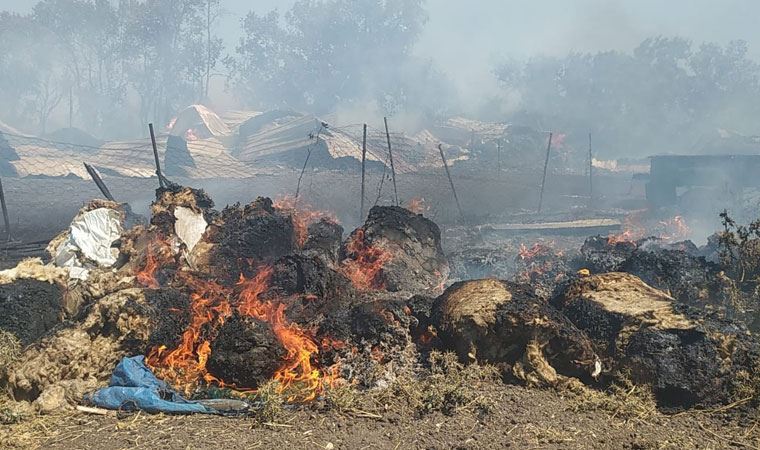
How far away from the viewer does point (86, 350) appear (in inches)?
245

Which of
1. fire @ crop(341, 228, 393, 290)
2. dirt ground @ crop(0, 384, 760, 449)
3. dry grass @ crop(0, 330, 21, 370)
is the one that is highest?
fire @ crop(341, 228, 393, 290)

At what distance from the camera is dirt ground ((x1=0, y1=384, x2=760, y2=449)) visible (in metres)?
4.64

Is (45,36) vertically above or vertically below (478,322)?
above

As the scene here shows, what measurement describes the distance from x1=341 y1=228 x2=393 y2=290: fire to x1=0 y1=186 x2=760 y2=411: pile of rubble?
182 millimetres

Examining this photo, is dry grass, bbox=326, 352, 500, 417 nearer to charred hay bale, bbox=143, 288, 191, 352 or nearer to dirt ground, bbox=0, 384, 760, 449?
dirt ground, bbox=0, 384, 760, 449

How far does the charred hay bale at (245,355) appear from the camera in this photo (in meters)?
5.80

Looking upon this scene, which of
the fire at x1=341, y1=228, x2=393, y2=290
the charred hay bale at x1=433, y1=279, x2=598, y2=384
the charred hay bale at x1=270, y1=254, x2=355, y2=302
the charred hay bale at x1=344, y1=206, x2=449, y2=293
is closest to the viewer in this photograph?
the charred hay bale at x1=433, y1=279, x2=598, y2=384

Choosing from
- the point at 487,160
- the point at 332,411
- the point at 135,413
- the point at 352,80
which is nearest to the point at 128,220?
the point at 135,413

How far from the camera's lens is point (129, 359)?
5871 millimetres

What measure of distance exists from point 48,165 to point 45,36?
25026mm

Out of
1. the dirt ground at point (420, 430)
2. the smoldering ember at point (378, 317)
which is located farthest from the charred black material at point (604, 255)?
the dirt ground at point (420, 430)

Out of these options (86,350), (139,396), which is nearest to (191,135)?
(86,350)

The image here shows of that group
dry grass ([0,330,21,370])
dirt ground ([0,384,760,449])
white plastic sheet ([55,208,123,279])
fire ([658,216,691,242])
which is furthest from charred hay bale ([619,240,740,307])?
white plastic sheet ([55,208,123,279])

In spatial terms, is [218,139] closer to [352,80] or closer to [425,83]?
[352,80]
